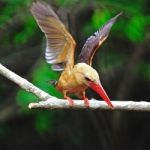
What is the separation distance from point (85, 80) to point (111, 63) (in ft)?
10.3

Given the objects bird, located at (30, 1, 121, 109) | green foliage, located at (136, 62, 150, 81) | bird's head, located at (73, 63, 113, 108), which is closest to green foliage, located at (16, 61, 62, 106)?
bird, located at (30, 1, 121, 109)

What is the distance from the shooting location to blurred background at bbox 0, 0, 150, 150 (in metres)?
5.11

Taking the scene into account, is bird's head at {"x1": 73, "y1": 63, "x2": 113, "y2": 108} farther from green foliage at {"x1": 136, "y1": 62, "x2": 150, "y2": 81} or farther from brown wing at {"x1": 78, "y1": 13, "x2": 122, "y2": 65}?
green foliage at {"x1": 136, "y1": 62, "x2": 150, "y2": 81}

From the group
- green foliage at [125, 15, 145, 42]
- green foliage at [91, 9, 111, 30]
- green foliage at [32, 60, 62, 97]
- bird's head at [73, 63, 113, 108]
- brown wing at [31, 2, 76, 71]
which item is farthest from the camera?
green foliage at [125, 15, 145, 42]

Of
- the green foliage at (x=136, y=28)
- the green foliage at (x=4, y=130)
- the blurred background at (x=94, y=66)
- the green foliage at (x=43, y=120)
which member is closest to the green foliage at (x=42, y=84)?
the blurred background at (x=94, y=66)

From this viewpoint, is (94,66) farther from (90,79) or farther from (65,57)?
(90,79)

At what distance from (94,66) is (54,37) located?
2653 millimetres

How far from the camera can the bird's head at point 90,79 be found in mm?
3029

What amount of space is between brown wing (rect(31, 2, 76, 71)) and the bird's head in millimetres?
188

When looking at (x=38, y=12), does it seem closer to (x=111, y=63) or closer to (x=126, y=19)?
(x=126, y=19)

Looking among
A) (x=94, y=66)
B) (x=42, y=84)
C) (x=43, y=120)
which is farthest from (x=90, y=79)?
(x=43, y=120)

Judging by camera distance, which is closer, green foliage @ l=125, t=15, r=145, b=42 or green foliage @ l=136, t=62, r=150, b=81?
green foliage @ l=125, t=15, r=145, b=42

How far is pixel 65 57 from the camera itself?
132 inches

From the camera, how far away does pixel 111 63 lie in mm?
6195
